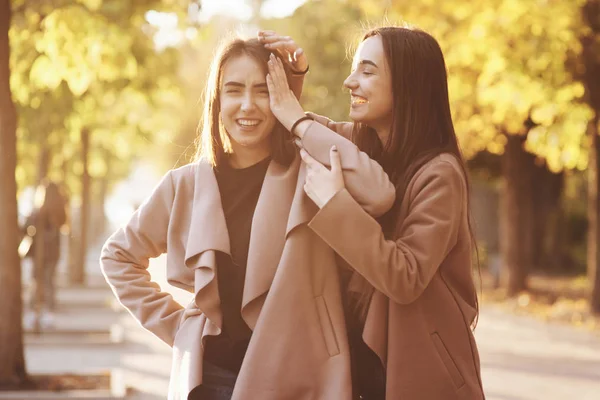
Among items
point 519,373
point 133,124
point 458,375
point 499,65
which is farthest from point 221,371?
point 133,124

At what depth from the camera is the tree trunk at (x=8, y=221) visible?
10023 mm

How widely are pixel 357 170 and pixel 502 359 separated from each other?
29.3ft

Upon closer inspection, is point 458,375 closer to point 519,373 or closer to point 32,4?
point 519,373

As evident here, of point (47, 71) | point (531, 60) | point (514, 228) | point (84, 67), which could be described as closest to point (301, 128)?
point (84, 67)

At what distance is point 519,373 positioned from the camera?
428 inches

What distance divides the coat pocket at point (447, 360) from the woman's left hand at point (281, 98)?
0.83 metres

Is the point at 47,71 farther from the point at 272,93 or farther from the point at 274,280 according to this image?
the point at 274,280

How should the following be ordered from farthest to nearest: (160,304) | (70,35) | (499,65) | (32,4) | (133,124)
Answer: (133,124) < (499,65) < (32,4) < (70,35) < (160,304)

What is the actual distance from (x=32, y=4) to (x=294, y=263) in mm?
8071

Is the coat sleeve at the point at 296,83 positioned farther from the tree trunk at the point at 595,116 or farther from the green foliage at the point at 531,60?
the tree trunk at the point at 595,116

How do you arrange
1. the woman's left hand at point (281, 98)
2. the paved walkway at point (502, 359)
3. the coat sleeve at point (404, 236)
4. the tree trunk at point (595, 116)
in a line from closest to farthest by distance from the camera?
1. the coat sleeve at point (404, 236)
2. the woman's left hand at point (281, 98)
3. the paved walkway at point (502, 359)
4. the tree trunk at point (595, 116)

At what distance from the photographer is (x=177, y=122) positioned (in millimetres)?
24750

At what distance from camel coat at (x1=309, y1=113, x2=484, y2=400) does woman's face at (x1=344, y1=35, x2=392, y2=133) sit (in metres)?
0.25

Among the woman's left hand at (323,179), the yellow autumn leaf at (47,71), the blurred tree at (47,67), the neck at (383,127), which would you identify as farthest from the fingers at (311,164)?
the yellow autumn leaf at (47,71)
